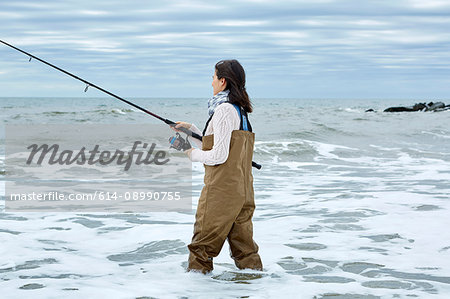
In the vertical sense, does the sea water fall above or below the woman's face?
below

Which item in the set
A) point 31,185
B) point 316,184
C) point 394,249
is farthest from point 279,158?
point 394,249

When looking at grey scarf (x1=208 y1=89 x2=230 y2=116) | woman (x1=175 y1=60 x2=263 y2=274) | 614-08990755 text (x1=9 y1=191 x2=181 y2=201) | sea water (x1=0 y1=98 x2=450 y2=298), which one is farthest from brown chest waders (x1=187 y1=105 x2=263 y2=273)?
614-08990755 text (x1=9 y1=191 x2=181 y2=201)

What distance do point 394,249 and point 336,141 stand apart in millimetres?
13226

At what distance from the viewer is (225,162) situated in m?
3.65

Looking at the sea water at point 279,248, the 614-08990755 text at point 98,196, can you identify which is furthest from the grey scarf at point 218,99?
the 614-08990755 text at point 98,196

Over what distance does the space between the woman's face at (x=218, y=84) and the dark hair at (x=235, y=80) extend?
0.06ft

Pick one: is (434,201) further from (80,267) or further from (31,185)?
(31,185)

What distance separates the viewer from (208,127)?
3.74 meters

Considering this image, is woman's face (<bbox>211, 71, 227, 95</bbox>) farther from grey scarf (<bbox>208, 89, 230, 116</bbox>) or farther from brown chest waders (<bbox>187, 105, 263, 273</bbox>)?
brown chest waders (<bbox>187, 105, 263, 273</bbox>)

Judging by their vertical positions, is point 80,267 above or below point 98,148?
below

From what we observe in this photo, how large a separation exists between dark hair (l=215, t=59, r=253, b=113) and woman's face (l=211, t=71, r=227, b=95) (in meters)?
0.02

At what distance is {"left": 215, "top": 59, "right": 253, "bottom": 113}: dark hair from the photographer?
370cm

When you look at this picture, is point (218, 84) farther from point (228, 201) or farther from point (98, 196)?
point (98, 196)

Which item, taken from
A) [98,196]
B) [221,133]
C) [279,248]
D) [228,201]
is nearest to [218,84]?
[221,133]
